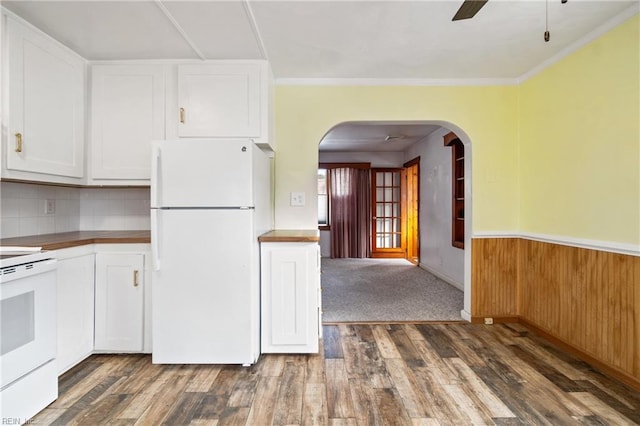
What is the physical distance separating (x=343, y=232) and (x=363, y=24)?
5.28 meters

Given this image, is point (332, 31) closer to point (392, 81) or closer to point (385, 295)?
point (392, 81)

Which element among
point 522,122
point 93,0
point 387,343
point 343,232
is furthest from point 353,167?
point 93,0

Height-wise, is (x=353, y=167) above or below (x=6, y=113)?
above

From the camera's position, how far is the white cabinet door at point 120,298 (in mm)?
2365

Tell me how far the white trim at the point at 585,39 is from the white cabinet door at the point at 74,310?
3.87 meters

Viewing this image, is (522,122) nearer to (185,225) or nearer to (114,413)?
(185,225)

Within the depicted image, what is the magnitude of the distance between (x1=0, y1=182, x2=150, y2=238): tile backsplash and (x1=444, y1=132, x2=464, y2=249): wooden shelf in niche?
388 centimetres

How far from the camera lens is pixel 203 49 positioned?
2.40 meters

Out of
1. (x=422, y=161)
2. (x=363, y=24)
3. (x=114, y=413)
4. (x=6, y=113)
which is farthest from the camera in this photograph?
(x=422, y=161)

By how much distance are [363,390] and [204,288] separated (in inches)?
48.4

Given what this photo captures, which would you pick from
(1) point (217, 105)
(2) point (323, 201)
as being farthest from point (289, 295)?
(2) point (323, 201)

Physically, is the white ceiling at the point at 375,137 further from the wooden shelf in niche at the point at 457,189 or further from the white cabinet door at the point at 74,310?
the white cabinet door at the point at 74,310

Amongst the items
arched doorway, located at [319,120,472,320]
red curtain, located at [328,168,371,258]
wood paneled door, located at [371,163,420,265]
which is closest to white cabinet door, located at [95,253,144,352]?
arched doorway, located at [319,120,472,320]

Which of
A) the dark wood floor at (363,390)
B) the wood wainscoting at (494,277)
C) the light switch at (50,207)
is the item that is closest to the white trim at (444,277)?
the wood wainscoting at (494,277)
